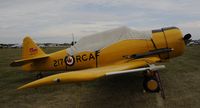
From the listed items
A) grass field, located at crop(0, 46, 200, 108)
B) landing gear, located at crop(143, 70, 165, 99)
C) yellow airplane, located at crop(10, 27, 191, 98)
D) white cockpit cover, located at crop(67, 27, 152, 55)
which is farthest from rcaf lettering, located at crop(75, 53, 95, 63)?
landing gear, located at crop(143, 70, 165, 99)

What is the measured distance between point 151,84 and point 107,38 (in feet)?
8.95

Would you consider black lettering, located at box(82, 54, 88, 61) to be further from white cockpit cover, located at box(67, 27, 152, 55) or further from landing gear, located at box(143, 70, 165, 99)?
landing gear, located at box(143, 70, 165, 99)

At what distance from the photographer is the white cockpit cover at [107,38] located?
383 inches

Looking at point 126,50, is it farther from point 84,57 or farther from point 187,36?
point 187,36

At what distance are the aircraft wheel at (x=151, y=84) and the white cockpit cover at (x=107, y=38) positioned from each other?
224 cm

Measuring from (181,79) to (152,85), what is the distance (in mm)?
2730

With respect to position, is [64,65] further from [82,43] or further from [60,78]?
[60,78]

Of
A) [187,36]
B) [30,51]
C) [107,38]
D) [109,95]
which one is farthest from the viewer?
[30,51]

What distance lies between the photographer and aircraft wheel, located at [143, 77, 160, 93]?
7.86 meters

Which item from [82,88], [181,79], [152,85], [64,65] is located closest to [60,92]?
[82,88]

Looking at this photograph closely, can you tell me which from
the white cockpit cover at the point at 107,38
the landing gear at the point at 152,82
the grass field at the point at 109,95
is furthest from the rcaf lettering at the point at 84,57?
the landing gear at the point at 152,82

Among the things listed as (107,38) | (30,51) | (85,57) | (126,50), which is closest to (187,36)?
(126,50)

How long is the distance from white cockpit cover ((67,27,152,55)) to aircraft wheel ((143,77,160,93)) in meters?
2.24

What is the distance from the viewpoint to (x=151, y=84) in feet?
26.0
